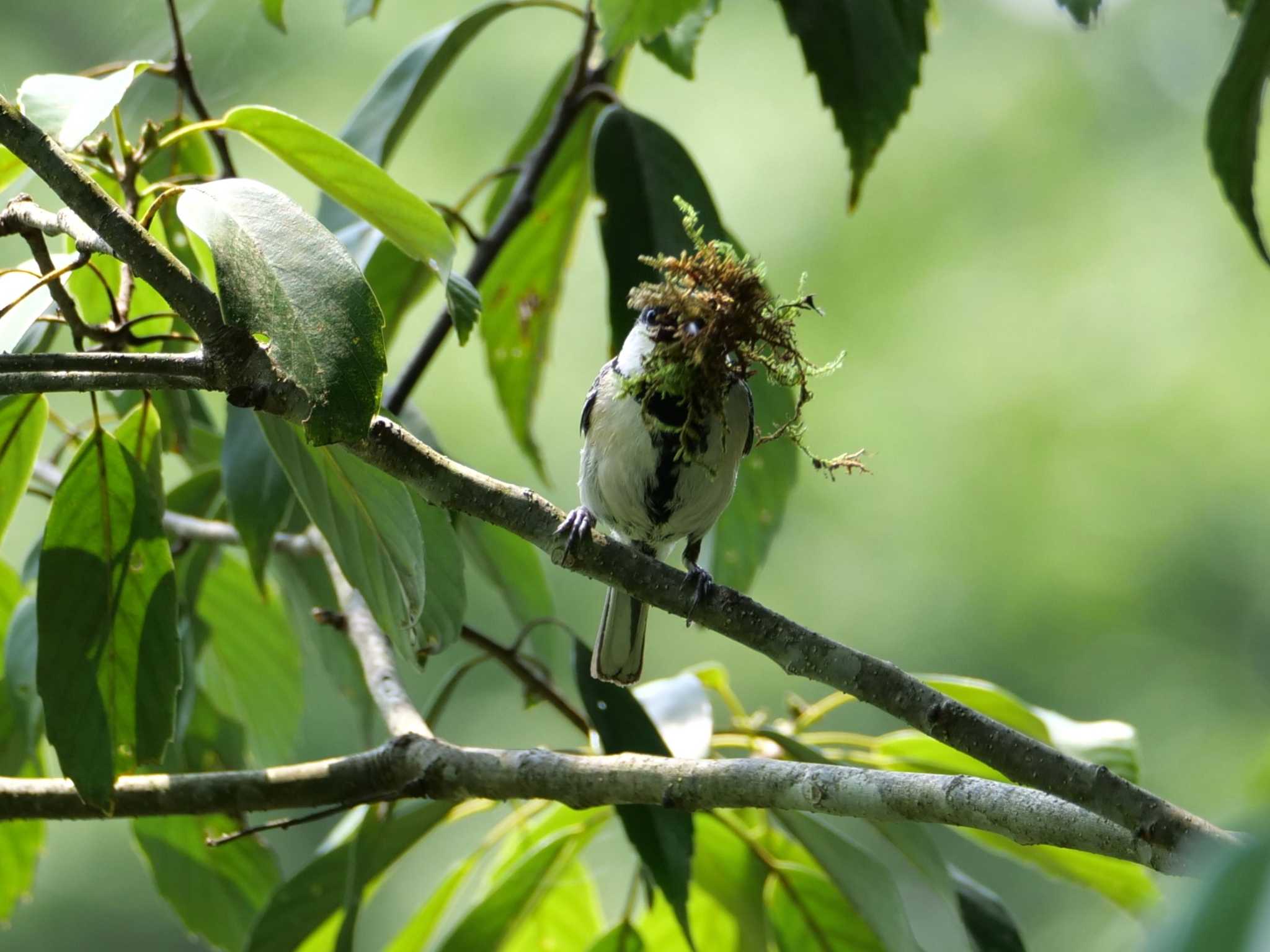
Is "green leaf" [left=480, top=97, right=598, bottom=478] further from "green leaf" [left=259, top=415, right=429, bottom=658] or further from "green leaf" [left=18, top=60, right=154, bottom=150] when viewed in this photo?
"green leaf" [left=18, top=60, right=154, bottom=150]

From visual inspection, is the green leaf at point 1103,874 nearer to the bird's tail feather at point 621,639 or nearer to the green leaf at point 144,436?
the bird's tail feather at point 621,639

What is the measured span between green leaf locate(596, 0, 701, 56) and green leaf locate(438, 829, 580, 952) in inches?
52.3

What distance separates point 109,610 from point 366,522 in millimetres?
434

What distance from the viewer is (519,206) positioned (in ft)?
7.89

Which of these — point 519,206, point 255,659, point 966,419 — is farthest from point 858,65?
point 966,419

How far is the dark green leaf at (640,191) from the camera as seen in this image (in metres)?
2.19

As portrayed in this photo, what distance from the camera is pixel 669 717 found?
2.06m

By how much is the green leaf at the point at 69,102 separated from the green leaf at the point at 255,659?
142cm

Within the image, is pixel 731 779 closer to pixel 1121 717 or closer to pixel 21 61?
pixel 21 61

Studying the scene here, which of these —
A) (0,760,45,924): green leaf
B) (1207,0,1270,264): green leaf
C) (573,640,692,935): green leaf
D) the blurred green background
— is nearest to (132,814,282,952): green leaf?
(0,760,45,924): green leaf

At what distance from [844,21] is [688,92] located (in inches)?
266

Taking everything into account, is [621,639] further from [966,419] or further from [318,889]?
[966,419]

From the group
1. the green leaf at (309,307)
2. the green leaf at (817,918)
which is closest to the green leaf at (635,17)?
the green leaf at (309,307)

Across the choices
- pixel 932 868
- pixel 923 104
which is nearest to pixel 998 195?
pixel 923 104
